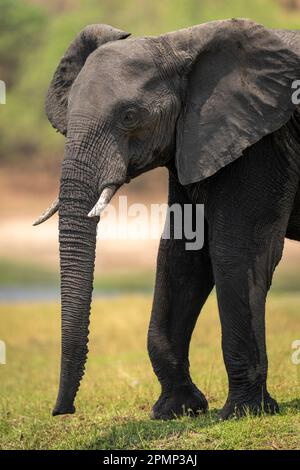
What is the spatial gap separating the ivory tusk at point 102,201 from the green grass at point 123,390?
170cm

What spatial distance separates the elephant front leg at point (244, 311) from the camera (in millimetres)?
8203

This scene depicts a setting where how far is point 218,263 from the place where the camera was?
8.24 metres

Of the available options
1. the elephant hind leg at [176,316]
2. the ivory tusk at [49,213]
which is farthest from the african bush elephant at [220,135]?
the elephant hind leg at [176,316]

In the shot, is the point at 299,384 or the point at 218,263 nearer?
the point at 218,263

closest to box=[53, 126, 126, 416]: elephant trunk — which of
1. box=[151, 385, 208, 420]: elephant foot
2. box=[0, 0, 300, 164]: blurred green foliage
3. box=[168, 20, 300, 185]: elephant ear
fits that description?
box=[168, 20, 300, 185]: elephant ear

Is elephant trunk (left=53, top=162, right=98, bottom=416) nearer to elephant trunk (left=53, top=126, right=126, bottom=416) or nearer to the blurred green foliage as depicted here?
elephant trunk (left=53, top=126, right=126, bottom=416)

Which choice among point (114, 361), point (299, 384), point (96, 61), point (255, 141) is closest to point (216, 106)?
point (255, 141)

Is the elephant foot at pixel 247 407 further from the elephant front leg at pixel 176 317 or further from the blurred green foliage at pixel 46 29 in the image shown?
the blurred green foliage at pixel 46 29

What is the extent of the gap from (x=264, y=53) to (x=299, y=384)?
389 centimetres

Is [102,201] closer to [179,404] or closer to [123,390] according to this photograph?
[179,404]

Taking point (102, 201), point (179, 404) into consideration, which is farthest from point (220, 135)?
point (179, 404)

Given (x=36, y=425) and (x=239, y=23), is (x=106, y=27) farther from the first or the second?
(x=36, y=425)
